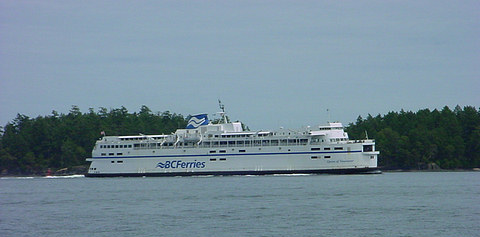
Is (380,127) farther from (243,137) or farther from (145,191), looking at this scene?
(145,191)

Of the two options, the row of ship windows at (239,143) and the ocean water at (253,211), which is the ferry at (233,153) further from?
the ocean water at (253,211)

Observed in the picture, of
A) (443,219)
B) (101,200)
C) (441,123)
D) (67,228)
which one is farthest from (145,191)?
(441,123)

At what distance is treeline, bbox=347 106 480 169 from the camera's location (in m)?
90.6

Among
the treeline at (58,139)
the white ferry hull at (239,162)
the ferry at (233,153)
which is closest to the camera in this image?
the white ferry hull at (239,162)

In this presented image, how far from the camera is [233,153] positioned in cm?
7175

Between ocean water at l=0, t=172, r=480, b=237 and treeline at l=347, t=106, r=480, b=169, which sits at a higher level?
treeline at l=347, t=106, r=480, b=169

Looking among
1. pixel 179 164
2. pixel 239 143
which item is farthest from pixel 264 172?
pixel 179 164

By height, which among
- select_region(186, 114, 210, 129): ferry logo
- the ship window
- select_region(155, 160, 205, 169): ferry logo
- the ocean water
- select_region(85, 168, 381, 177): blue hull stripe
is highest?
select_region(186, 114, 210, 129): ferry logo

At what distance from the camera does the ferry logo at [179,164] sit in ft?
241

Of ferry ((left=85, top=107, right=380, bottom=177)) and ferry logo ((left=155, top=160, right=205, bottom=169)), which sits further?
ferry logo ((left=155, top=160, right=205, bottom=169))

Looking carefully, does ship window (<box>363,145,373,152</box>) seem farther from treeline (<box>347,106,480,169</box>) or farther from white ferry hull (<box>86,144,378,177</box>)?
treeline (<box>347,106,480,169</box>)

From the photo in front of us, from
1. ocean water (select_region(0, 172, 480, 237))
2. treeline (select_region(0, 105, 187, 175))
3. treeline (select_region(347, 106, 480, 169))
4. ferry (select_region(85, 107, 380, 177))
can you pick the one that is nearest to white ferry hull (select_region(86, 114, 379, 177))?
ferry (select_region(85, 107, 380, 177))

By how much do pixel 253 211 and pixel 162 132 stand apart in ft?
245

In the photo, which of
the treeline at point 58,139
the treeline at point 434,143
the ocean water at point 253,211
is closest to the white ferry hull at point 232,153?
the ocean water at point 253,211
